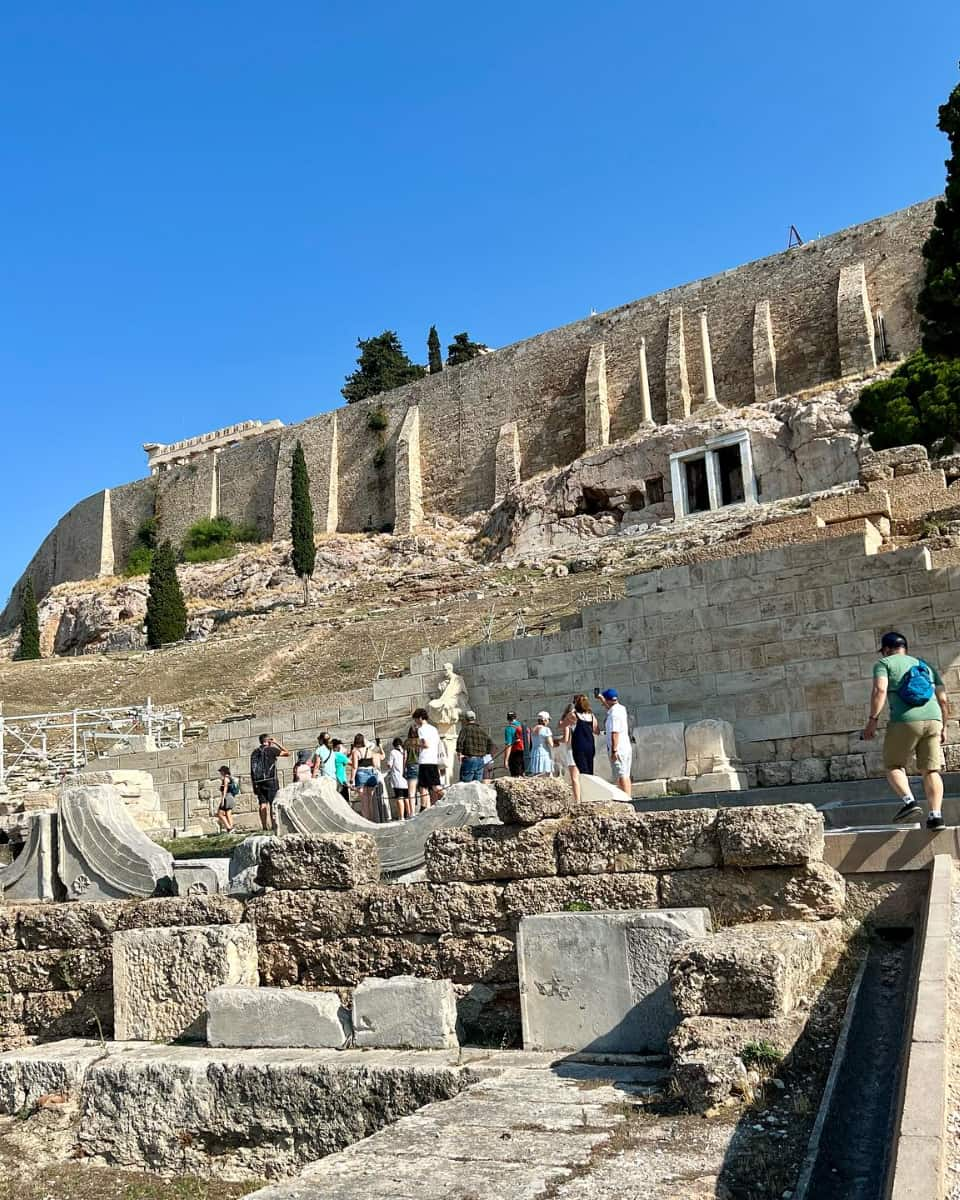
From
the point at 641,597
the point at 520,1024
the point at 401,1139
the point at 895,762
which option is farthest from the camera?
the point at 641,597

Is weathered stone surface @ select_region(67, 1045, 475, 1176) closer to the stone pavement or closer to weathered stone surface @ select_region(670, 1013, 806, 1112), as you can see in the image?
the stone pavement

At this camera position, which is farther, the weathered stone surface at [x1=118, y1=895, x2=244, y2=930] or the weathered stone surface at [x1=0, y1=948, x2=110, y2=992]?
the weathered stone surface at [x1=0, y1=948, x2=110, y2=992]

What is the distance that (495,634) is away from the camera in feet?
73.6

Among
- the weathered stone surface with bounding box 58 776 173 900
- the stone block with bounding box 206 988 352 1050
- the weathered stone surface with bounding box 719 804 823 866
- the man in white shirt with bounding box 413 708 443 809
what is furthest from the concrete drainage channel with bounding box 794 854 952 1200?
the man in white shirt with bounding box 413 708 443 809

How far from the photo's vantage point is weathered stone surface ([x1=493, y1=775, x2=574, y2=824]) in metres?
5.90

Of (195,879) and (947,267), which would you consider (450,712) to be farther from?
(947,267)

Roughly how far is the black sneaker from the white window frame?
27918 mm

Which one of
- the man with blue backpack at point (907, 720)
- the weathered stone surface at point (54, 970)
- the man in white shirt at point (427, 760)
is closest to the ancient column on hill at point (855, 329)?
the man in white shirt at point (427, 760)

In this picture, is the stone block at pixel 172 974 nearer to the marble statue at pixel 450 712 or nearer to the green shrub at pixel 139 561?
the marble statue at pixel 450 712

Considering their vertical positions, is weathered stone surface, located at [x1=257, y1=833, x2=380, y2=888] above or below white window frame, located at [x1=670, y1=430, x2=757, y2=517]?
below

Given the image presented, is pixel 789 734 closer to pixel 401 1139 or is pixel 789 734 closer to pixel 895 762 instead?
pixel 895 762

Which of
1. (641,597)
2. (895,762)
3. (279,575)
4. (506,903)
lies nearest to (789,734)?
(641,597)

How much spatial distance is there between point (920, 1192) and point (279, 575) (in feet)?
154

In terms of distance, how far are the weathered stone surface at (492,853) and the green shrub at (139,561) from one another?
5582 cm
